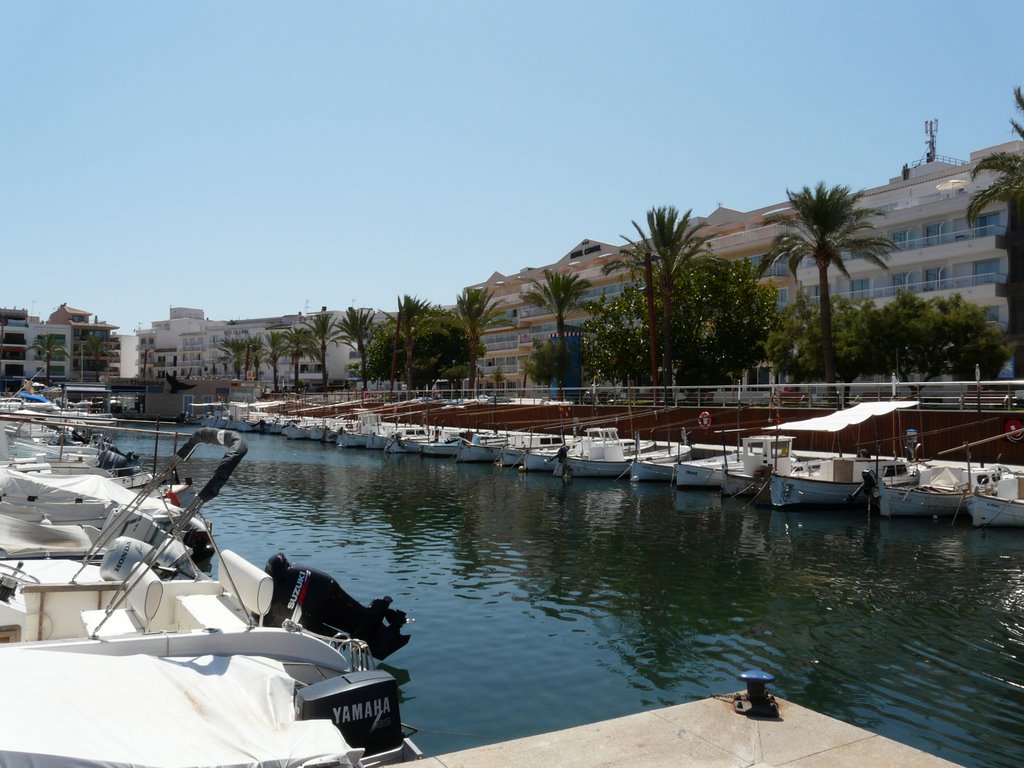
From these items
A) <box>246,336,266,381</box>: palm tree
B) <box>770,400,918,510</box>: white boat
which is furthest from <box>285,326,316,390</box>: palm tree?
<box>770,400,918,510</box>: white boat

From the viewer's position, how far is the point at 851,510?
31250mm

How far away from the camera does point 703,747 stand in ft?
23.6

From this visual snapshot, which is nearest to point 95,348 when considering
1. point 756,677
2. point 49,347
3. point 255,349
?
point 49,347

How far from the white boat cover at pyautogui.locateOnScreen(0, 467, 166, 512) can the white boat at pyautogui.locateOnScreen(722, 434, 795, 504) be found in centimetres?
2276

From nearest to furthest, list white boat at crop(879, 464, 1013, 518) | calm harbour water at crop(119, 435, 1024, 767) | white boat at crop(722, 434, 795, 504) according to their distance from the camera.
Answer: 1. calm harbour water at crop(119, 435, 1024, 767)
2. white boat at crop(879, 464, 1013, 518)
3. white boat at crop(722, 434, 795, 504)

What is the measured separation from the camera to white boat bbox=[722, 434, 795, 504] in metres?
34.1

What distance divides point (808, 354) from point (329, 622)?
1795 inches

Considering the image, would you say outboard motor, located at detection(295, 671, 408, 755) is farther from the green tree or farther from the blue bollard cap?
the green tree

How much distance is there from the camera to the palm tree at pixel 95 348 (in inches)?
5787

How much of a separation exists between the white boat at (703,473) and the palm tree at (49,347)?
120 m

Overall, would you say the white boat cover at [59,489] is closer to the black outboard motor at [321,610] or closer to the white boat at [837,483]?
the black outboard motor at [321,610]

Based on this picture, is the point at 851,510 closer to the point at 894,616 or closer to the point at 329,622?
the point at 894,616

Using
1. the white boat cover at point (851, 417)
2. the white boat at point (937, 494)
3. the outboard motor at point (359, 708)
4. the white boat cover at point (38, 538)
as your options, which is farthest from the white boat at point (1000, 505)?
the white boat cover at point (38, 538)

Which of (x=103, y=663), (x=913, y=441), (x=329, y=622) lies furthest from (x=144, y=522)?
(x=913, y=441)
